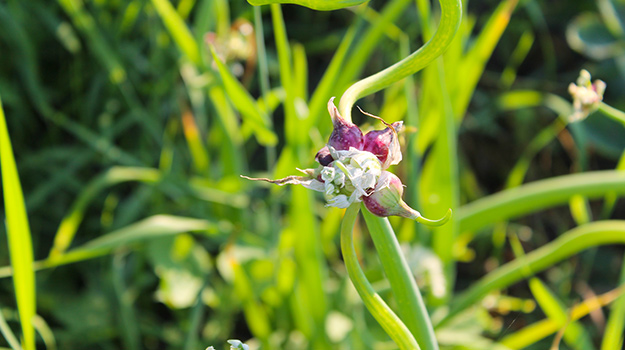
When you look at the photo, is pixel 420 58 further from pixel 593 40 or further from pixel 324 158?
pixel 593 40

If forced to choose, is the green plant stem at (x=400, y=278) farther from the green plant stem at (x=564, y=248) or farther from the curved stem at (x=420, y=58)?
the green plant stem at (x=564, y=248)

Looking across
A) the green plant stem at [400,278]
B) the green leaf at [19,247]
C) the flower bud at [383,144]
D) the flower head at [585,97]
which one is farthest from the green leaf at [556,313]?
the green leaf at [19,247]

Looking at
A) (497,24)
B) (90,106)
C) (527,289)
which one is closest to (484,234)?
(527,289)

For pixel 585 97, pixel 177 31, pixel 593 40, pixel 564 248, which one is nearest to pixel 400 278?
pixel 585 97

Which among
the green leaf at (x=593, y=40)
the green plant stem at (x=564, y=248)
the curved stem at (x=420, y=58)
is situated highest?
the green leaf at (x=593, y=40)

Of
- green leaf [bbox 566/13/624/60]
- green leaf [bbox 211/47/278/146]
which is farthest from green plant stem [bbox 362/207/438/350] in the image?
green leaf [bbox 566/13/624/60]

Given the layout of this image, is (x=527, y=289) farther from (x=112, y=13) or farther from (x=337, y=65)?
(x=112, y=13)
